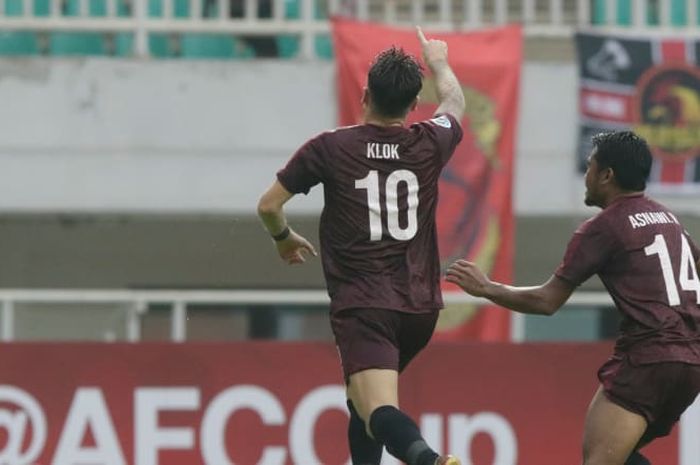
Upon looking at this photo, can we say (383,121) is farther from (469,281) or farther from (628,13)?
(628,13)

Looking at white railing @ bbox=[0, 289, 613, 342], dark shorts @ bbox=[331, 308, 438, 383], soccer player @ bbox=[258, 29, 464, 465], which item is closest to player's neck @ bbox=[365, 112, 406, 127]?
Result: soccer player @ bbox=[258, 29, 464, 465]

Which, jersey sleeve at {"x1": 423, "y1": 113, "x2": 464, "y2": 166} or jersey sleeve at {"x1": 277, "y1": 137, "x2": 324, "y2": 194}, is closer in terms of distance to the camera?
jersey sleeve at {"x1": 277, "y1": 137, "x2": 324, "y2": 194}

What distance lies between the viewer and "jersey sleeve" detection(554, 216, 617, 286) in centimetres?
883

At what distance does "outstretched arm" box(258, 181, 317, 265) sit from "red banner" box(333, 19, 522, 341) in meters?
6.36

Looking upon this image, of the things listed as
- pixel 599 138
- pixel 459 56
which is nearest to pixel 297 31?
pixel 459 56

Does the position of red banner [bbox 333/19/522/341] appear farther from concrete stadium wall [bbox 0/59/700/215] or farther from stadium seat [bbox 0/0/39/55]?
stadium seat [bbox 0/0/39/55]

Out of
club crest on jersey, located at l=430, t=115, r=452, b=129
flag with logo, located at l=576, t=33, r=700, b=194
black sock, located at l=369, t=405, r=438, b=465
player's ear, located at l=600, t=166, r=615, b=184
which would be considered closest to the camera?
black sock, located at l=369, t=405, r=438, b=465

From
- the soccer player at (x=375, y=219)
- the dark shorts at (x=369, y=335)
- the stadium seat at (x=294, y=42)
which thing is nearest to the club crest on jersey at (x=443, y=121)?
the soccer player at (x=375, y=219)

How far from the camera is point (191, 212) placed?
16016 millimetres

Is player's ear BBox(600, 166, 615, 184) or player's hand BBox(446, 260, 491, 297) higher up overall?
player's ear BBox(600, 166, 615, 184)

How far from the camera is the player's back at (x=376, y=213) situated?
28.8 feet

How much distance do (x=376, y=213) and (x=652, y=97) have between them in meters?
7.53

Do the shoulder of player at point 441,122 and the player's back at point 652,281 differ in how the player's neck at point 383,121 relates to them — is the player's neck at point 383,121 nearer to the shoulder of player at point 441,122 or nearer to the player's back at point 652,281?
the shoulder of player at point 441,122

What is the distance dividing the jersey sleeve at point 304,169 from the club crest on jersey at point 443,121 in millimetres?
577
